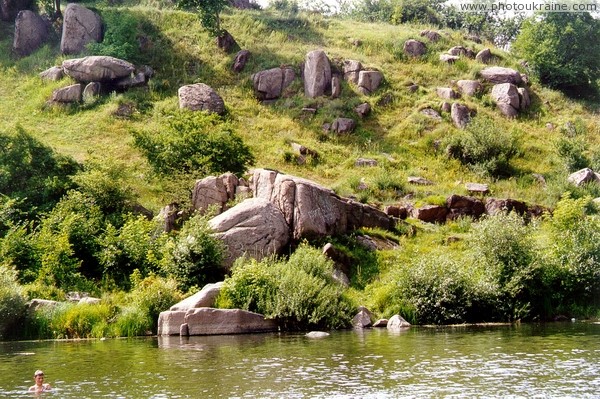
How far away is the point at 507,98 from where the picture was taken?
2657 inches

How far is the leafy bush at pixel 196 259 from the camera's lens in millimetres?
40750

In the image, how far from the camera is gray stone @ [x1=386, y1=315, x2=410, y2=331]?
37.4 meters

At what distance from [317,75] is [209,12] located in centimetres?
1340

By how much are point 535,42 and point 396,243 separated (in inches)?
1499

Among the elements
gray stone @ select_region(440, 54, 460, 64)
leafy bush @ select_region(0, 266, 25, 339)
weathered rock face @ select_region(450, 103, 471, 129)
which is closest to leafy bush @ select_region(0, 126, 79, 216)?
leafy bush @ select_region(0, 266, 25, 339)

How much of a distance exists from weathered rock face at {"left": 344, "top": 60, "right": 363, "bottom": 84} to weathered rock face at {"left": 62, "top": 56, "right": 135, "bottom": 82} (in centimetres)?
1940

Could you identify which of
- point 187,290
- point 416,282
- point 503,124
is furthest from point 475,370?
point 503,124

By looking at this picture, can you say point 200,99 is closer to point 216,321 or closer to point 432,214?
point 432,214

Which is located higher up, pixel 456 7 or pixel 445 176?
pixel 456 7

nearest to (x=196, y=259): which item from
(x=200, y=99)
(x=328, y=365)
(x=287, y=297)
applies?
(x=287, y=297)

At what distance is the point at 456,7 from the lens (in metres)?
115

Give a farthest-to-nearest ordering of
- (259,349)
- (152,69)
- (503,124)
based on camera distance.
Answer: (152,69) < (503,124) < (259,349)

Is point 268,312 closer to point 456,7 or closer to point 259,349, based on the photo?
point 259,349

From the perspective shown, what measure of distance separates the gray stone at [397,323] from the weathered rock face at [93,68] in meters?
40.4
